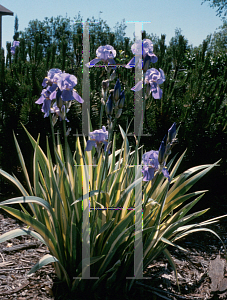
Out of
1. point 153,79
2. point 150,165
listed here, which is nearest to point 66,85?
point 153,79

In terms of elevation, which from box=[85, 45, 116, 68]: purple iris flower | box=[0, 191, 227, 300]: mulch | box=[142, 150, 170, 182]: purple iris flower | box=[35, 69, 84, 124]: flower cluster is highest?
box=[85, 45, 116, 68]: purple iris flower

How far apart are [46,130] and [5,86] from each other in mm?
671

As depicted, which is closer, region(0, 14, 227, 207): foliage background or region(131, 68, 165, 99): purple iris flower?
region(131, 68, 165, 99): purple iris flower

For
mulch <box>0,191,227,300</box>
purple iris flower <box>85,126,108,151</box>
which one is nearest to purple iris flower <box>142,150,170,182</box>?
purple iris flower <box>85,126,108,151</box>

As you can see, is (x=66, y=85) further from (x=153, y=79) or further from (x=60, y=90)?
(x=153, y=79)

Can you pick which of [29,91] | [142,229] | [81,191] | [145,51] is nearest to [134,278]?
[142,229]

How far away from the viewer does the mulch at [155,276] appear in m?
1.65

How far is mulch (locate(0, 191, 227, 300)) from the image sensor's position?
1646 mm

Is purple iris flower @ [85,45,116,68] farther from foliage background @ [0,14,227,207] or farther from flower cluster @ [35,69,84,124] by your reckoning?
foliage background @ [0,14,227,207]

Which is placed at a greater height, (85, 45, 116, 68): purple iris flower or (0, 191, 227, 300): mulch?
(85, 45, 116, 68): purple iris flower

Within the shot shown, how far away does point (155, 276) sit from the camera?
1.83 m

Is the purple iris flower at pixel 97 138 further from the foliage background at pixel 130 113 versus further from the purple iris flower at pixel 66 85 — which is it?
the foliage background at pixel 130 113

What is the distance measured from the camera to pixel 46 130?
280cm

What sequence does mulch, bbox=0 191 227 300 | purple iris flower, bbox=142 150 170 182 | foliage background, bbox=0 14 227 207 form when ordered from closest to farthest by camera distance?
purple iris flower, bbox=142 150 170 182 → mulch, bbox=0 191 227 300 → foliage background, bbox=0 14 227 207
